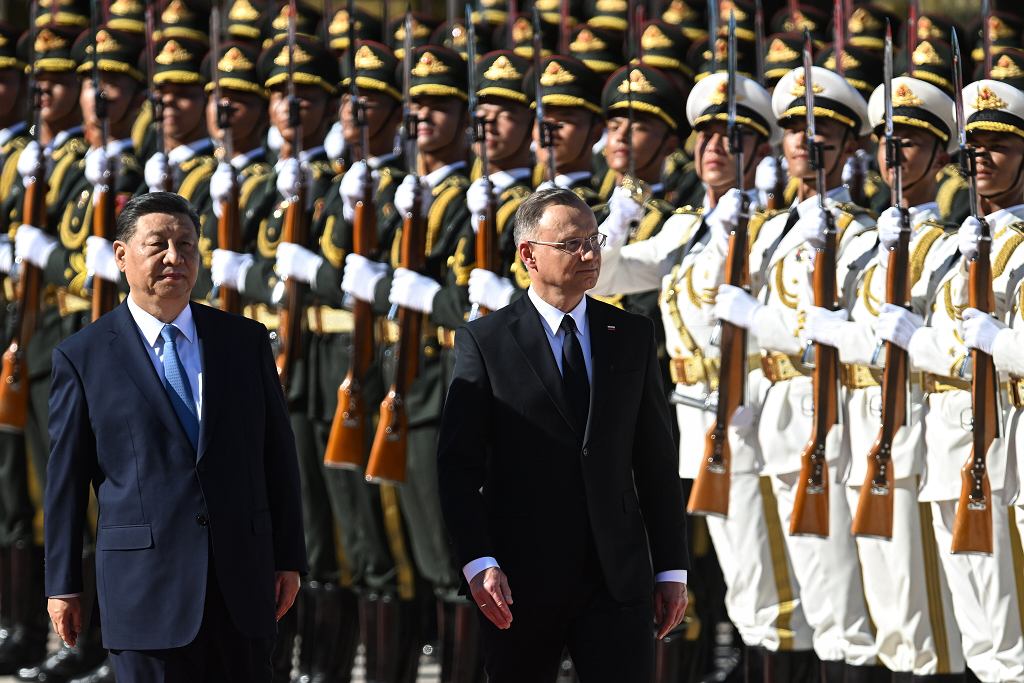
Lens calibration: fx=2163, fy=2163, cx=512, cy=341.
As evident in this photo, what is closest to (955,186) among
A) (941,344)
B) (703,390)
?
(703,390)

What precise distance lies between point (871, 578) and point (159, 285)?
303 centimetres

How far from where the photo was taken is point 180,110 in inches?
395

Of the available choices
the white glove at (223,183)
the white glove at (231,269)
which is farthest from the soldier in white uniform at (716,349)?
the white glove at (223,183)

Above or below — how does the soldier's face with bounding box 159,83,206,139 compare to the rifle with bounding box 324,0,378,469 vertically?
above

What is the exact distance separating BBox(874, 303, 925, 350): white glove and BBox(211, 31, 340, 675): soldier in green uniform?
269 cm

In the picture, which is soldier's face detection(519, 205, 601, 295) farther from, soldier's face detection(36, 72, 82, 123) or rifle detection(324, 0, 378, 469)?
soldier's face detection(36, 72, 82, 123)

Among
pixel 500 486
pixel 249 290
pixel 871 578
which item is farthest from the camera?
pixel 249 290

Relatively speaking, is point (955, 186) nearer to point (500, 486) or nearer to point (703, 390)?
point (703, 390)

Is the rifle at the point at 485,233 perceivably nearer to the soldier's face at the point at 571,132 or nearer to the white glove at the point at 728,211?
the soldier's face at the point at 571,132

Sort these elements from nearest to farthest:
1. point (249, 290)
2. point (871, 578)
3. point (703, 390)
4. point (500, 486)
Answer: point (500, 486)
point (871, 578)
point (703, 390)
point (249, 290)

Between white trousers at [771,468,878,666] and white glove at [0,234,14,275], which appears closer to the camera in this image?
white trousers at [771,468,878,666]

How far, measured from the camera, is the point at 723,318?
777 cm

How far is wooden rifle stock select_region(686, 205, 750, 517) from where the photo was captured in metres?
7.68

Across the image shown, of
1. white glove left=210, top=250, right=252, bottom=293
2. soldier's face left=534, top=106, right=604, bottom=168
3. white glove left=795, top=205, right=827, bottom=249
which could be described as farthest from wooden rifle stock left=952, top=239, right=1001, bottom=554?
white glove left=210, top=250, right=252, bottom=293
